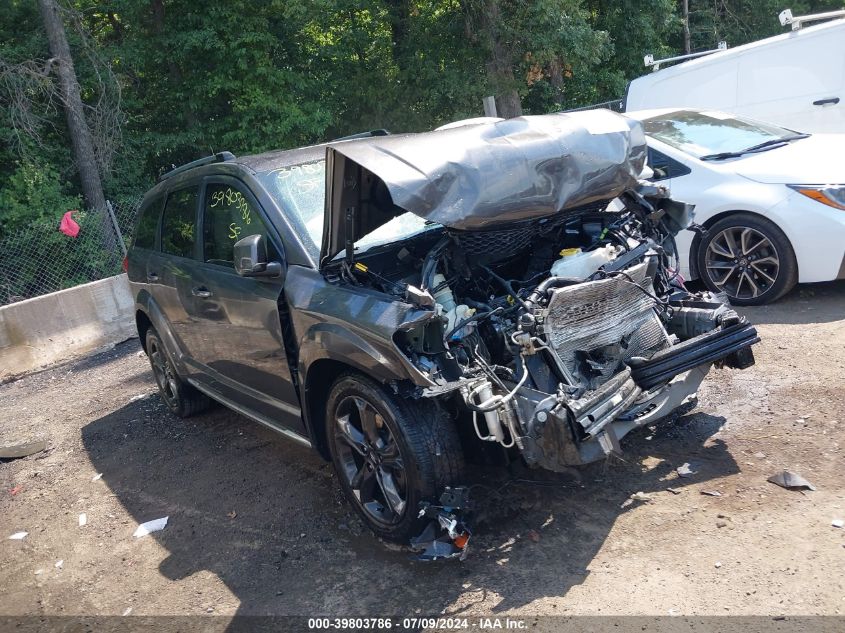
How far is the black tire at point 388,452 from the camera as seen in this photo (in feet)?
12.1

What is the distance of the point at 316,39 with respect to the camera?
1727 cm

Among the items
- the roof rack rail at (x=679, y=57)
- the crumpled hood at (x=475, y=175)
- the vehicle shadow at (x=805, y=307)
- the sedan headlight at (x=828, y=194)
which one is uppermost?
the roof rack rail at (x=679, y=57)

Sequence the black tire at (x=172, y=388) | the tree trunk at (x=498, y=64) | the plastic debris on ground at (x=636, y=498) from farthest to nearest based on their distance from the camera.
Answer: the tree trunk at (x=498, y=64) → the black tire at (x=172, y=388) → the plastic debris on ground at (x=636, y=498)

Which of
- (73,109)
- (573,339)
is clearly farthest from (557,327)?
(73,109)

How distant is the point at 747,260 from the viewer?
670cm

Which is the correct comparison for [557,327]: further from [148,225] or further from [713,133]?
[713,133]

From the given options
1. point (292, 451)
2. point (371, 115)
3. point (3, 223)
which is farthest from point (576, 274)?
point (371, 115)

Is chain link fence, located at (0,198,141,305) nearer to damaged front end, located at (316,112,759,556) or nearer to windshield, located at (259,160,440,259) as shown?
windshield, located at (259,160,440,259)

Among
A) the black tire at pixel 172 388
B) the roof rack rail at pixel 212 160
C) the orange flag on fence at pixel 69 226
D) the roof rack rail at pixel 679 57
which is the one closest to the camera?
the roof rack rail at pixel 212 160

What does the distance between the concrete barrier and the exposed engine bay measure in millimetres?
6965

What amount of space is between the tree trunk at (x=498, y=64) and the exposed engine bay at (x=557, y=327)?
12.4 meters

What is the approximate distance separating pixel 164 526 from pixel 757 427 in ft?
12.0

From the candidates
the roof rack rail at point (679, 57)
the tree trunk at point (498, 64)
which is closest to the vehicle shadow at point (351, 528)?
the roof rack rail at point (679, 57)

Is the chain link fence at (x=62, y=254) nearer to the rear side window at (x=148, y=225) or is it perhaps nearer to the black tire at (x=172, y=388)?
the rear side window at (x=148, y=225)
